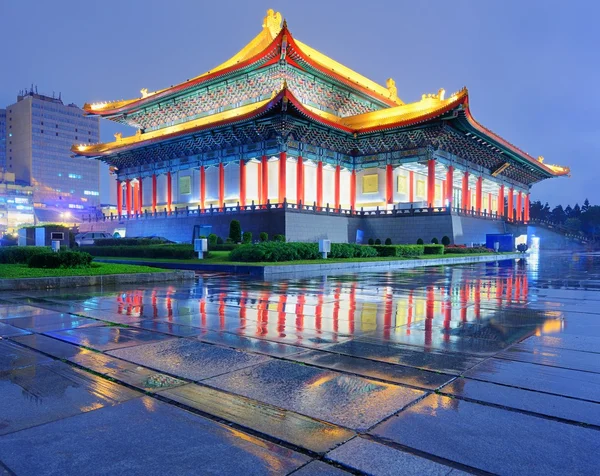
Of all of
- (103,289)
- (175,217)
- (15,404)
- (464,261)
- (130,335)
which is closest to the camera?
(15,404)

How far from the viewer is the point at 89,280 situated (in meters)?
12.2

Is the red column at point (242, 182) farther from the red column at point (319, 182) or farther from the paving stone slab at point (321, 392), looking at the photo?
the paving stone slab at point (321, 392)

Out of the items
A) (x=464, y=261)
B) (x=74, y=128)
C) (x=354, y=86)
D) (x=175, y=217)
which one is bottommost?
(x=464, y=261)

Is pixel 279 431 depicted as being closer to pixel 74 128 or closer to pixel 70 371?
pixel 70 371

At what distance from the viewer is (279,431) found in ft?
9.84

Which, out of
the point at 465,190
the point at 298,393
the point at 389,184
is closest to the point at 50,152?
the point at 389,184

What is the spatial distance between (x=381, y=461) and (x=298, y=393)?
119 cm

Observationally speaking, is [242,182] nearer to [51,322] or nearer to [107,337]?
Answer: [51,322]

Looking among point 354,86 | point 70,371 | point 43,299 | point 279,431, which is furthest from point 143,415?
point 354,86

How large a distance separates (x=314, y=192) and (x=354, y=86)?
10.4 m

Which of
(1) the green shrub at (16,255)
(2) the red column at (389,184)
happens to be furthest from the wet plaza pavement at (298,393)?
(2) the red column at (389,184)

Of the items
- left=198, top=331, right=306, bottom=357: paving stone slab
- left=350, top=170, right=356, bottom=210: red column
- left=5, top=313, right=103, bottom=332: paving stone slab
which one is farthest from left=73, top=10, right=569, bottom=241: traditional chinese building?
left=198, top=331, right=306, bottom=357: paving stone slab

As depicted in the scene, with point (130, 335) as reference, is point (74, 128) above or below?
above

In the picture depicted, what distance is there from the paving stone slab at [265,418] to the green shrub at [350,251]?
64.5 ft
